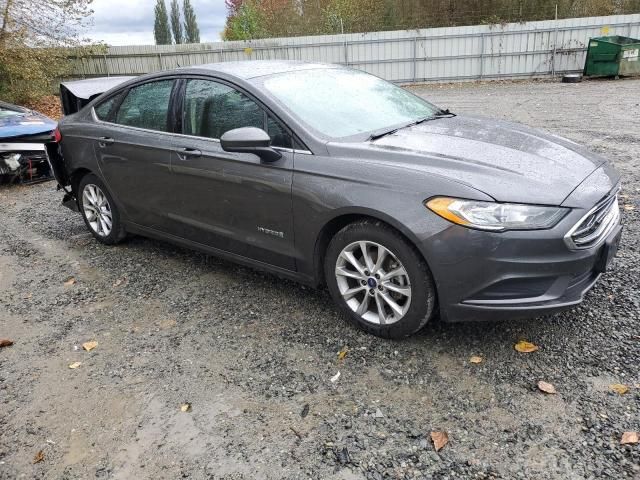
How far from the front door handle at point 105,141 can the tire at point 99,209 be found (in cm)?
37

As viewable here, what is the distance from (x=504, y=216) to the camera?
263cm

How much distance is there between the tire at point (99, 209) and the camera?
193 inches

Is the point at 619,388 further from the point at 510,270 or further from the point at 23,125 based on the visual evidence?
the point at 23,125

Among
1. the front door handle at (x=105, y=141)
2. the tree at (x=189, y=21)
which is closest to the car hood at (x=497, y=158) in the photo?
the front door handle at (x=105, y=141)

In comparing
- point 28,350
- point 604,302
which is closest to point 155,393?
point 28,350

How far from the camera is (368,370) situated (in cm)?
293

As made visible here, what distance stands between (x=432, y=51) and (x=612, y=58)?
628 cm

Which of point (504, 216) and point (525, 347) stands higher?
point (504, 216)

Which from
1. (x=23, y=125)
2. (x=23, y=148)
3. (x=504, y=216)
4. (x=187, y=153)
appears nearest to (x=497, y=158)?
(x=504, y=216)

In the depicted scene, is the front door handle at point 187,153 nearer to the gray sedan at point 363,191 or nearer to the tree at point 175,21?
the gray sedan at point 363,191

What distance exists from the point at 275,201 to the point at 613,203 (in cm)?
205

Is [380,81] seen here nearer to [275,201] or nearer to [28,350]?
[275,201]

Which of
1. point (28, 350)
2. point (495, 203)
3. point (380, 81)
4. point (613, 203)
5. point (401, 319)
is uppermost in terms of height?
point (380, 81)

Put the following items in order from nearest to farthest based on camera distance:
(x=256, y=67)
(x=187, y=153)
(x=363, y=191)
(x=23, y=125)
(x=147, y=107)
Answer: (x=363, y=191) < (x=187, y=153) < (x=256, y=67) < (x=147, y=107) < (x=23, y=125)
